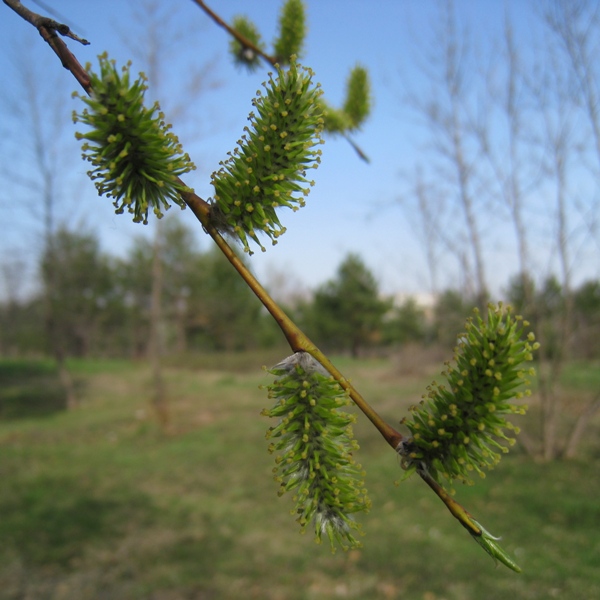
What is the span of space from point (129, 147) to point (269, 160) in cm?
17

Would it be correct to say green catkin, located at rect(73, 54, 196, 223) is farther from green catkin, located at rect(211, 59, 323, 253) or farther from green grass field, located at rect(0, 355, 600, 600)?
green grass field, located at rect(0, 355, 600, 600)

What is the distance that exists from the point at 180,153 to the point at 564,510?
6.09 meters

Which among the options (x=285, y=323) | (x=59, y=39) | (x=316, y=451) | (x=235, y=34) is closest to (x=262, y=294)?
(x=285, y=323)

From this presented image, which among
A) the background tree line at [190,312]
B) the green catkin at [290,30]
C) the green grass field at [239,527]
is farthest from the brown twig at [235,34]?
the background tree line at [190,312]

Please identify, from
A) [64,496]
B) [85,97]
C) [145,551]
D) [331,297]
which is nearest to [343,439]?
[85,97]

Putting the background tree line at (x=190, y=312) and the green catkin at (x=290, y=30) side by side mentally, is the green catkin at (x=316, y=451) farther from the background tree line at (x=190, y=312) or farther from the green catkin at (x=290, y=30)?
the background tree line at (x=190, y=312)

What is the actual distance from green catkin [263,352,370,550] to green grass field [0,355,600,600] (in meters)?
1.16

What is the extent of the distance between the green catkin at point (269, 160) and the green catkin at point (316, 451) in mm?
185

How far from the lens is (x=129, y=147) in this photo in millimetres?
618

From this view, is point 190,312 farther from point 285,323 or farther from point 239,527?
point 285,323

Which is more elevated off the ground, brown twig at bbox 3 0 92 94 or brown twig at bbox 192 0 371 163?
brown twig at bbox 192 0 371 163

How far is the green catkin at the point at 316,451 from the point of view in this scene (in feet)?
2.22

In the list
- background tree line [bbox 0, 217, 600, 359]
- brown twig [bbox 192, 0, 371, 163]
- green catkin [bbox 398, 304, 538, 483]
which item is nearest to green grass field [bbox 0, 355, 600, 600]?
brown twig [bbox 192, 0, 371, 163]

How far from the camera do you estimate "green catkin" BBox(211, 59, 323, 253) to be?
676mm
